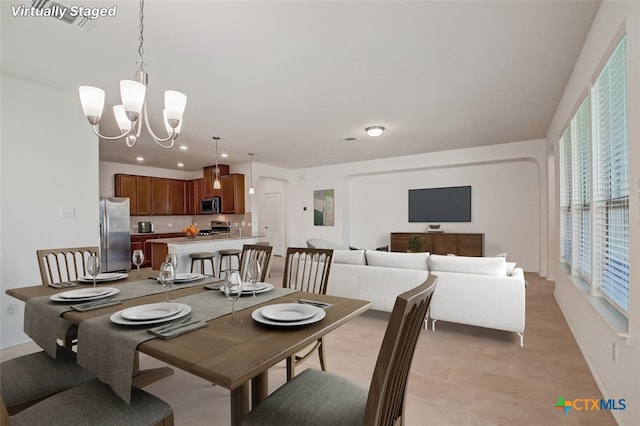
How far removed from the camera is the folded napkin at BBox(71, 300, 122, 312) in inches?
55.8

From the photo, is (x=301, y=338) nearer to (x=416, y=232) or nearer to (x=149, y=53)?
(x=149, y=53)

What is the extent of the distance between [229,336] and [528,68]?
3285mm

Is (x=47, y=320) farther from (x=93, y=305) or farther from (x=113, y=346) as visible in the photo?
(x=113, y=346)

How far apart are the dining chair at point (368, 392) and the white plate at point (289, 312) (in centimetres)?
29

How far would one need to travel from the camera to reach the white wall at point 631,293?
4.88 feet

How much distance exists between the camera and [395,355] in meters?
0.91

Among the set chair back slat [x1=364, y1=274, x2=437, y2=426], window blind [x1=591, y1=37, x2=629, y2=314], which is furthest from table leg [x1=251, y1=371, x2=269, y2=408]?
window blind [x1=591, y1=37, x2=629, y2=314]

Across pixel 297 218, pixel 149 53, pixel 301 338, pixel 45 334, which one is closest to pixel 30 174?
pixel 149 53

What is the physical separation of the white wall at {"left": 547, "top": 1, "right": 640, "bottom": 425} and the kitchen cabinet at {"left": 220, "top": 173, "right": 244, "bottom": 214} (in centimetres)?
599

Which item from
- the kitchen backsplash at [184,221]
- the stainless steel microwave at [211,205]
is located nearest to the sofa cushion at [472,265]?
the kitchen backsplash at [184,221]

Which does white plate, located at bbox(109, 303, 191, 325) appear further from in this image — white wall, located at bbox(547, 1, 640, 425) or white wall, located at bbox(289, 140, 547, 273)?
white wall, located at bbox(289, 140, 547, 273)

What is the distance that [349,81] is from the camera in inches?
118

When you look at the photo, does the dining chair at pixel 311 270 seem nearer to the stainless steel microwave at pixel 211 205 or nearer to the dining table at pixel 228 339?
the dining table at pixel 228 339

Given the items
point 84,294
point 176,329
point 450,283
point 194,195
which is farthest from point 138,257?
point 194,195
